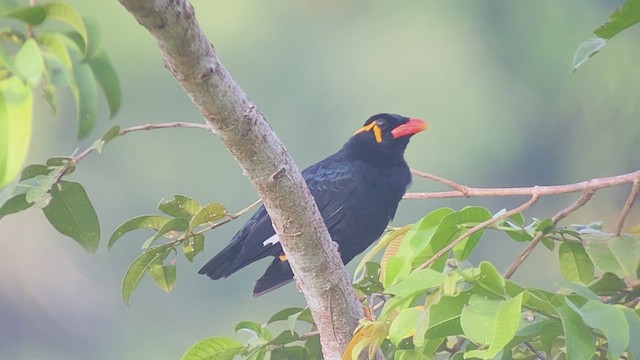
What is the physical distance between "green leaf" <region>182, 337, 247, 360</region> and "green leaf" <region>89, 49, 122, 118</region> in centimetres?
48

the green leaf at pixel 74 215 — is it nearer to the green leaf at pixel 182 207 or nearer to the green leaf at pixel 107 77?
the green leaf at pixel 182 207

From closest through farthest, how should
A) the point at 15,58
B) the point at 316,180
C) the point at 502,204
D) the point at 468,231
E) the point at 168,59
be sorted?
the point at 15,58 → the point at 168,59 → the point at 468,231 → the point at 316,180 → the point at 502,204

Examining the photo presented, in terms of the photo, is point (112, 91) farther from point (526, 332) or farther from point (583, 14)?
point (583, 14)

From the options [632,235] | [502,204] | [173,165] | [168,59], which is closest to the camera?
[168,59]

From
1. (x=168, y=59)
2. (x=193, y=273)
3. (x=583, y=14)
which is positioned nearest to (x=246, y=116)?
(x=168, y=59)

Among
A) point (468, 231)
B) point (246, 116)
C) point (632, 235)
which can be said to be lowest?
point (632, 235)

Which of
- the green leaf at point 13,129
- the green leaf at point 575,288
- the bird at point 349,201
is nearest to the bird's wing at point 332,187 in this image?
the bird at point 349,201

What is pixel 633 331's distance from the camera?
80 cm

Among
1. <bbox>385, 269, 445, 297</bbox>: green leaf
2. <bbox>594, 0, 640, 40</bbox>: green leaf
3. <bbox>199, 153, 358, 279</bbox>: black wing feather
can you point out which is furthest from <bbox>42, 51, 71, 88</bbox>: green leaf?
<bbox>199, 153, 358, 279</bbox>: black wing feather

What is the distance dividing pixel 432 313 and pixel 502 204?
2.42 m

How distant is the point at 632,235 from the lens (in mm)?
1104

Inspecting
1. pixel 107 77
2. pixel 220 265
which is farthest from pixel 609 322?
pixel 220 265

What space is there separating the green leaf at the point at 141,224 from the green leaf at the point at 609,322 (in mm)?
601

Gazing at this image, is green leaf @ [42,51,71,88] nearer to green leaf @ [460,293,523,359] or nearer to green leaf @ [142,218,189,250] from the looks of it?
green leaf @ [460,293,523,359]
